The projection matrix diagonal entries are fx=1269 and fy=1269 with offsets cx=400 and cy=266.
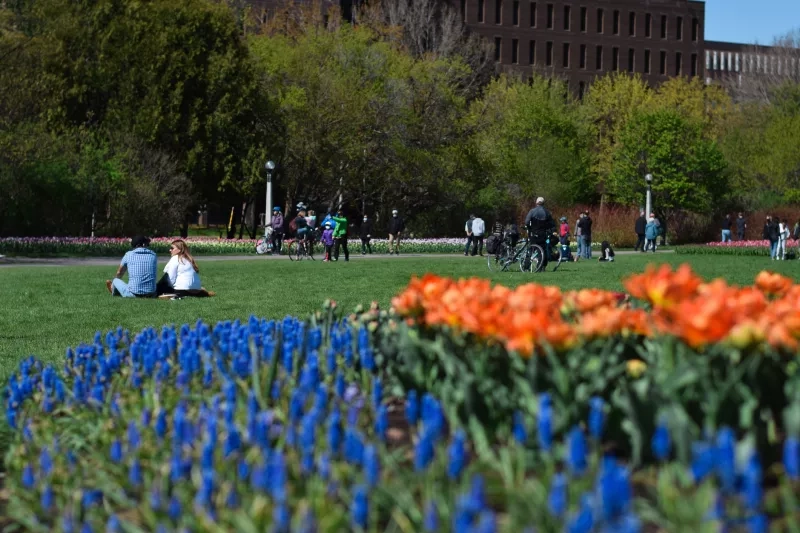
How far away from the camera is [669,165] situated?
64.2 meters

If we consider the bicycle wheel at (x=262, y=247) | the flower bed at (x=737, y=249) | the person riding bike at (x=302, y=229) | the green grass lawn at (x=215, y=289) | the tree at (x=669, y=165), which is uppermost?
the tree at (x=669, y=165)

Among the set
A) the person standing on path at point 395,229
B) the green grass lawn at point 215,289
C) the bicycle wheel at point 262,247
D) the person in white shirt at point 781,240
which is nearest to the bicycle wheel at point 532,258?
the green grass lawn at point 215,289

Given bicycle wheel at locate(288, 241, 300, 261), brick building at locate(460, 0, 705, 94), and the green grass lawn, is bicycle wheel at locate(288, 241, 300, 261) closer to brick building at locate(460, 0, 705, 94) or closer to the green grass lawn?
the green grass lawn

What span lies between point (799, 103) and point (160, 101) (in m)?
40.8

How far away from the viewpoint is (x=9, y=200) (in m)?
38.1

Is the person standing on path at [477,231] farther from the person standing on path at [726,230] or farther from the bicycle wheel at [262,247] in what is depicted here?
the person standing on path at [726,230]

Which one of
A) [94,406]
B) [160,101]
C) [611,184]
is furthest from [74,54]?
[94,406]

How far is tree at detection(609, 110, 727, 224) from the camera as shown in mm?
63562

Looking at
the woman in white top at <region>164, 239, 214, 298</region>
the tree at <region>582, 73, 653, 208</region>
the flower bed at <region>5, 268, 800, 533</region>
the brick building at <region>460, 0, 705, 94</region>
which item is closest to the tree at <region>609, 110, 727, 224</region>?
the tree at <region>582, 73, 653, 208</region>

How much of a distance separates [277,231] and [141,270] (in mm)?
22626

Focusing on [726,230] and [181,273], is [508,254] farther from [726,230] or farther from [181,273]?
[726,230]

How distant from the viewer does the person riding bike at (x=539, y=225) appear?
2736 cm

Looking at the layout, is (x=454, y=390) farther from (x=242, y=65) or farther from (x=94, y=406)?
(x=242, y=65)

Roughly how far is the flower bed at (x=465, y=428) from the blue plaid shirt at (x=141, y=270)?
436 inches
